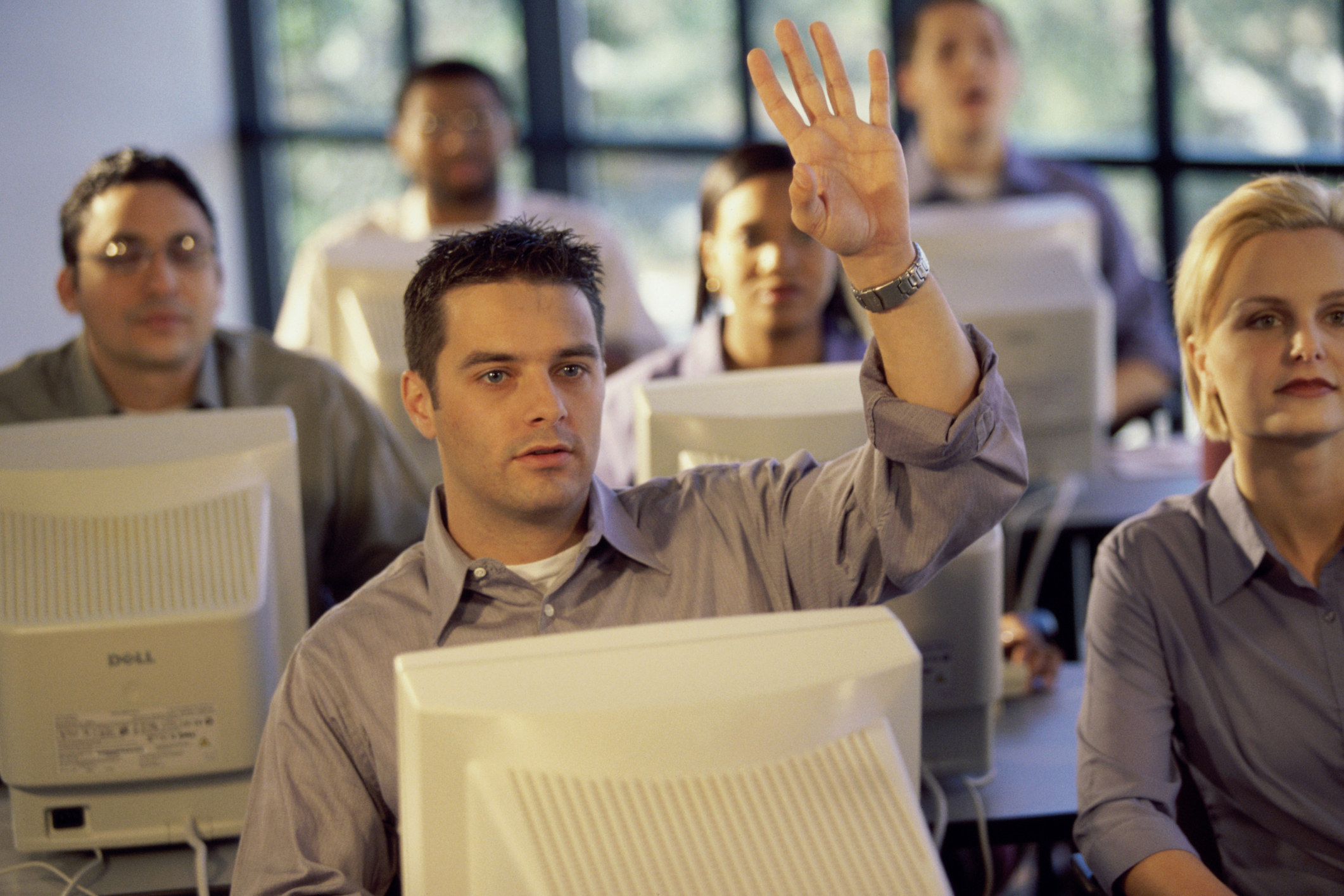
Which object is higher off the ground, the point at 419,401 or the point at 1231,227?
the point at 1231,227

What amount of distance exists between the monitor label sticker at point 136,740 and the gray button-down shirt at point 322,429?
27.0 inches

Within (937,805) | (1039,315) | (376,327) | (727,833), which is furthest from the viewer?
(1039,315)

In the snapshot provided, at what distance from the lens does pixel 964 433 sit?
3.91 feet

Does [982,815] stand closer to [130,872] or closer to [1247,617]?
[1247,617]

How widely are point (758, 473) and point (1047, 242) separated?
51.6 inches

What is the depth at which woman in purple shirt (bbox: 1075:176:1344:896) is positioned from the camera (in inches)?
54.4

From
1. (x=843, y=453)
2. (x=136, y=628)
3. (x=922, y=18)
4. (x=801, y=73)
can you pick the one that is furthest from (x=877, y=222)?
(x=922, y=18)

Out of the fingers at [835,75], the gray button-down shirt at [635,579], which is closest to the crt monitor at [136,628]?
the gray button-down shirt at [635,579]

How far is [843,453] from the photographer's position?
60.0 inches

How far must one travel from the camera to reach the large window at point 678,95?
454cm

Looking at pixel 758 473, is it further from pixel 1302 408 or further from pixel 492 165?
pixel 492 165

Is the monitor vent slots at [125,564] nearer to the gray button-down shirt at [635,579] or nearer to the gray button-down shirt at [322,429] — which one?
the gray button-down shirt at [635,579]

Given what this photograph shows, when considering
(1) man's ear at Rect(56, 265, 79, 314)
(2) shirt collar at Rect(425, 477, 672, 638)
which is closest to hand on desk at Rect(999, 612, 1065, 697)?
(2) shirt collar at Rect(425, 477, 672, 638)

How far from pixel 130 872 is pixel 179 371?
96 cm
